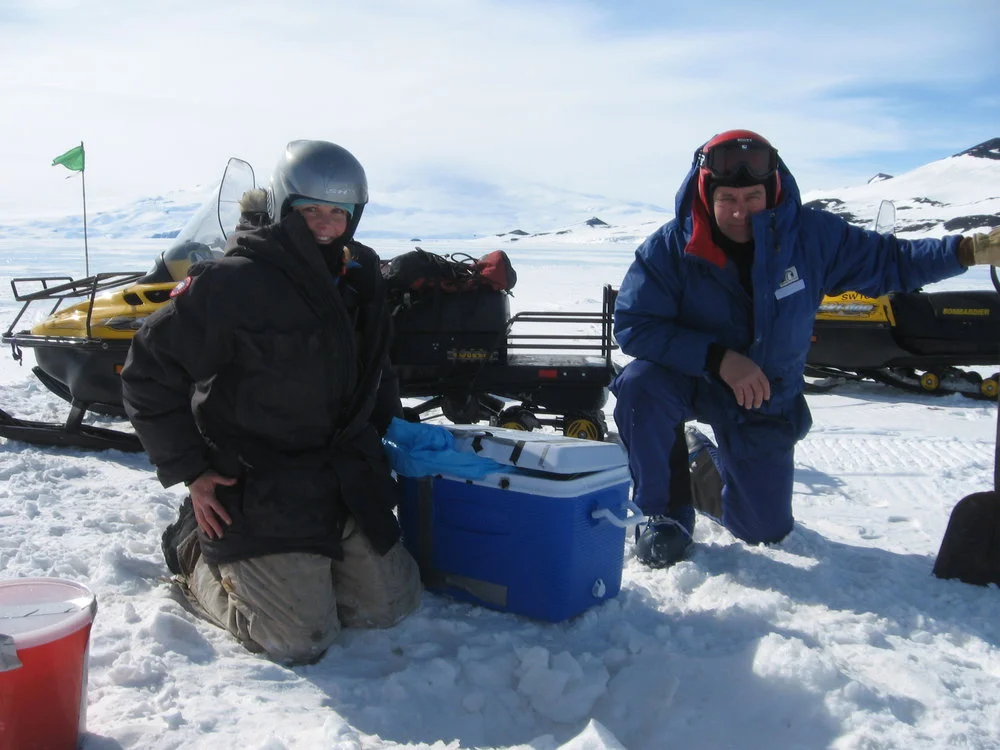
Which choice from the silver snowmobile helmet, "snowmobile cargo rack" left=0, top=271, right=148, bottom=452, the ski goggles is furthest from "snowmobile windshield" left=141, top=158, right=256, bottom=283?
the ski goggles

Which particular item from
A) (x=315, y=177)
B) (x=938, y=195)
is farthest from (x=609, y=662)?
(x=938, y=195)

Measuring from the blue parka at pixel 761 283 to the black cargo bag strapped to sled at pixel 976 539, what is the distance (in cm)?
56

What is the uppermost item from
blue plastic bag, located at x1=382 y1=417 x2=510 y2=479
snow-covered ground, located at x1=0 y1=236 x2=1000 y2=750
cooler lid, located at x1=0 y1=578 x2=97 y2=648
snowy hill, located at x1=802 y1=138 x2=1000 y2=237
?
snowy hill, located at x1=802 y1=138 x2=1000 y2=237

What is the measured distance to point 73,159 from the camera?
25.7 feet

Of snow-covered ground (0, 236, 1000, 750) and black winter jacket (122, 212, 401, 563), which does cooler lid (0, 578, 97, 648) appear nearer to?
snow-covered ground (0, 236, 1000, 750)

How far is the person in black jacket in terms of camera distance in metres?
2.21

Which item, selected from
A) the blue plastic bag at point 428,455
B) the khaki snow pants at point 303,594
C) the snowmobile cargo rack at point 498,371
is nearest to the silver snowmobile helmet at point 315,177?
the blue plastic bag at point 428,455

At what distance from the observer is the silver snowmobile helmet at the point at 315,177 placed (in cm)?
234

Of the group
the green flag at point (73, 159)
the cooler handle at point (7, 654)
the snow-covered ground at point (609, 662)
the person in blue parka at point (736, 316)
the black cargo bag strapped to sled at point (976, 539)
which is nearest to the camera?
the cooler handle at point (7, 654)

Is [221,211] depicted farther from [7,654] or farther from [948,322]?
[948,322]

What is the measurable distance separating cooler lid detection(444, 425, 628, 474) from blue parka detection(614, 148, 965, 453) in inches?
21.8

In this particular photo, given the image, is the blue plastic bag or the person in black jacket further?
→ the blue plastic bag

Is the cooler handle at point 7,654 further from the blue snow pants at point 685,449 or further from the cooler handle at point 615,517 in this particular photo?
the blue snow pants at point 685,449

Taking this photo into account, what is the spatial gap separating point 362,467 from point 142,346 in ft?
2.15
